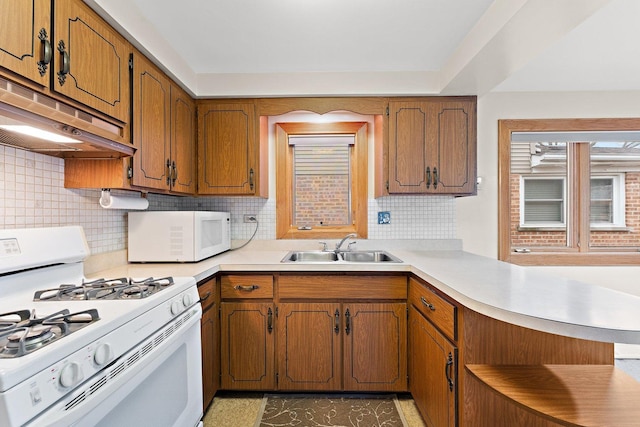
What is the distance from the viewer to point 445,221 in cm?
271

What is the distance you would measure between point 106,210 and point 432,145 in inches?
86.2

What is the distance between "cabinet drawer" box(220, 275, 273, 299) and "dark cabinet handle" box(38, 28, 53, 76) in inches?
53.0

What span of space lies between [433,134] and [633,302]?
5.12 ft

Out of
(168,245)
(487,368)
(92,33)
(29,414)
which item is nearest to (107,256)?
(168,245)

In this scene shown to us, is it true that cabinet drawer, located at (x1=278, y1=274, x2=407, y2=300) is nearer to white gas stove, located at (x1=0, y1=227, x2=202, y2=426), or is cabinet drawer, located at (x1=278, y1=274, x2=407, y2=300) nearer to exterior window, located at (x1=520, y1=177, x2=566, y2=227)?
white gas stove, located at (x1=0, y1=227, x2=202, y2=426)

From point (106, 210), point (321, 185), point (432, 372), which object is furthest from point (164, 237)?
point (432, 372)

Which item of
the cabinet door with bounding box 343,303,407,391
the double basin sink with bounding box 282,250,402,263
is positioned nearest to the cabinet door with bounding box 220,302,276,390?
the cabinet door with bounding box 343,303,407,391

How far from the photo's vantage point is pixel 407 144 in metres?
2.39

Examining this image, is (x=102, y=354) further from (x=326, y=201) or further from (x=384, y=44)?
(x=326, y=201)

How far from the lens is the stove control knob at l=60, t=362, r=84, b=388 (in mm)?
743

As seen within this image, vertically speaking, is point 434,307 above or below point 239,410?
above

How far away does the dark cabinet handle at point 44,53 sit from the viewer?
112cm

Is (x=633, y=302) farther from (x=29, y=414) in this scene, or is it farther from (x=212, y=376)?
(x=212, y=376)

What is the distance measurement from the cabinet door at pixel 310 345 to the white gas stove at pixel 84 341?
25.8 inches
